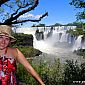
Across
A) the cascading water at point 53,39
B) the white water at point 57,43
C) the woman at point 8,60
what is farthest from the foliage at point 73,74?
the cascading water at point 53,39

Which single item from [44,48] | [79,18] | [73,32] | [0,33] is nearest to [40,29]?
[44,48]

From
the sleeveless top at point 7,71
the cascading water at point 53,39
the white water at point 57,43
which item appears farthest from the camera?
the cascading water at point 53,39

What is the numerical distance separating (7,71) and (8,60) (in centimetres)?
13

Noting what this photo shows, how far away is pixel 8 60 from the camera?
3.62 m

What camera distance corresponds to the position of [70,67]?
1172 centimetres

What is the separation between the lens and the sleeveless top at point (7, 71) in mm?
3555

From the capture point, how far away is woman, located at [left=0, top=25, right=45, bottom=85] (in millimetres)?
3562

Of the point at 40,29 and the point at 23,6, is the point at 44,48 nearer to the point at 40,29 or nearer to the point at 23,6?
the point at 40,29

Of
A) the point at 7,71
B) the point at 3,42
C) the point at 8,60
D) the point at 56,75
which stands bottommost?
the point at 56,75

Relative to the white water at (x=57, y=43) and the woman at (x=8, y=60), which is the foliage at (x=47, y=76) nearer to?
the woman at (x=8, y=60)

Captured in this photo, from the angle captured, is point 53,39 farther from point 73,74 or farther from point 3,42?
point 3,42

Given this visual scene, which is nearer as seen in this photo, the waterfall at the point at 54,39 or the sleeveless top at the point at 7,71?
the sleeveless top at the point at 7,71

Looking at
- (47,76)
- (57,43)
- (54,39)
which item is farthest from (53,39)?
(47,76)

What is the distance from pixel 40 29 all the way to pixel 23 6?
53.3m
